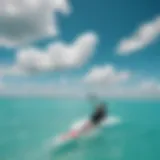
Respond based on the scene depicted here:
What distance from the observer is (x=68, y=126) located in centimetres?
218

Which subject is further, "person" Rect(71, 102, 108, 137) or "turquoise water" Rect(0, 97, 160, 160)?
"person" Rect(71, 102, 108, 137)

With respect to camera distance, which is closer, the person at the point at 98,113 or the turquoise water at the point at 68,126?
the turquoise water at the point at 68,126

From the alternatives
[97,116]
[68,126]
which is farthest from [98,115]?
[68,126]

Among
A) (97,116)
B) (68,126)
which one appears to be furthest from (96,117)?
(68,126)

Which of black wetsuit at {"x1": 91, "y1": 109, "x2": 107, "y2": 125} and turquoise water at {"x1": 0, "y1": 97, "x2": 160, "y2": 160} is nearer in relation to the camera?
turquoise water at {"x1": 0, "y1": 97, "x2": 160, "y2": 160}

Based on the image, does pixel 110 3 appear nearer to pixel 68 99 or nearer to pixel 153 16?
pixel 153 16

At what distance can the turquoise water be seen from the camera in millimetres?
2072

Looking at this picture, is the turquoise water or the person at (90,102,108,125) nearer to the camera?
the turquoise water

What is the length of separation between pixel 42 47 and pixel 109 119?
0.72m

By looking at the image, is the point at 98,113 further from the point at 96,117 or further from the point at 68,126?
the point at 68,126

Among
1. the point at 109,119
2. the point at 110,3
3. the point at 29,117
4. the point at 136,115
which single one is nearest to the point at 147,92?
the point at 136,115

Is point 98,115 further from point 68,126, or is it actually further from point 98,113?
point 68,126

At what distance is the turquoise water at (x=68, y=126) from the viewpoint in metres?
2.07

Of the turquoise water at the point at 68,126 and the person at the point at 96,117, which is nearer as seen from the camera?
the turquoise water at the point at 68,126
